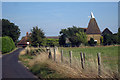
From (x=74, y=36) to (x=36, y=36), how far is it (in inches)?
1154

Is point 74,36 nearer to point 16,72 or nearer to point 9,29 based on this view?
point 9,29

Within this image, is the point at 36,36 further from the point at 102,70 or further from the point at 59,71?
the point at 102,70

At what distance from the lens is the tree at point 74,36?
60162 mm

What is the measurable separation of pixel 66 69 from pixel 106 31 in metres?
59.1

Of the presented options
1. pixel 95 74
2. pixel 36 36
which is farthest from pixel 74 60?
pixel 36 36

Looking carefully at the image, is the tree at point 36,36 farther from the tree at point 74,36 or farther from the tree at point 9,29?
the tree at point 9,29

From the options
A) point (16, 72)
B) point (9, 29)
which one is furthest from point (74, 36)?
point (16, 72)

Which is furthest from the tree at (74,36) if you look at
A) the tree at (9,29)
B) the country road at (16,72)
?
the country road at (16,72)

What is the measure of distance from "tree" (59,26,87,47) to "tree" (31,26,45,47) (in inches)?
946

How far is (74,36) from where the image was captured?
64500mm

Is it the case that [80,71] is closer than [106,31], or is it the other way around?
[80,71]

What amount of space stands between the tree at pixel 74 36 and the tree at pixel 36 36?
24041mm

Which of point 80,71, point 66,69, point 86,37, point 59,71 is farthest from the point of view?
point 86,37

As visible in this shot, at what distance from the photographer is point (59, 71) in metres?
10.0
